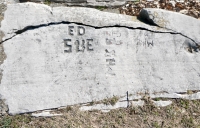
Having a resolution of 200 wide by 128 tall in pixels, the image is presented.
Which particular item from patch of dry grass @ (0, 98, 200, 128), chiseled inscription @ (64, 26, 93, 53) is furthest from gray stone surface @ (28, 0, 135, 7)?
patch of dry grass @ (0, 98, 200, 128)

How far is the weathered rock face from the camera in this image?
304cm

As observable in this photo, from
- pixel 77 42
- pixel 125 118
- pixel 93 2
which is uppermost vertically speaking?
pixel 93 2

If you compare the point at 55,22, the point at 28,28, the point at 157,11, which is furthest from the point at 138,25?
the point at 28,28

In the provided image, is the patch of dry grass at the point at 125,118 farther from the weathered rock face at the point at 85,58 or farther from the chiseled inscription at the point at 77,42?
the chiseled inscription at the point at 77,42

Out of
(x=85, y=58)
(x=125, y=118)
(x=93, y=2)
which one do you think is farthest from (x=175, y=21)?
(x=125, y=118)

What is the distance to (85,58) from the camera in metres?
3.25

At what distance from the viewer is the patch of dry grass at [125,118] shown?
2.98 meters

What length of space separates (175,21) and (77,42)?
1147 millimetres

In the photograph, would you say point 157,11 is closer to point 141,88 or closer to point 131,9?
point 131,9

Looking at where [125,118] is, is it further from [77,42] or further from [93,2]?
[93,2]

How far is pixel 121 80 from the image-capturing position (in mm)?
3305

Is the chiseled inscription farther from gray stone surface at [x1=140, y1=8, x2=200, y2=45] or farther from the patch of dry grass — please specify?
gray stone surface at [x1=140, y1=8, x2=200, y2=45]

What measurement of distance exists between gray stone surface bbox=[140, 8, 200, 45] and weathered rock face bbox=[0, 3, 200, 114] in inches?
2.2

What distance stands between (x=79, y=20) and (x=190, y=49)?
1303 millimetres
